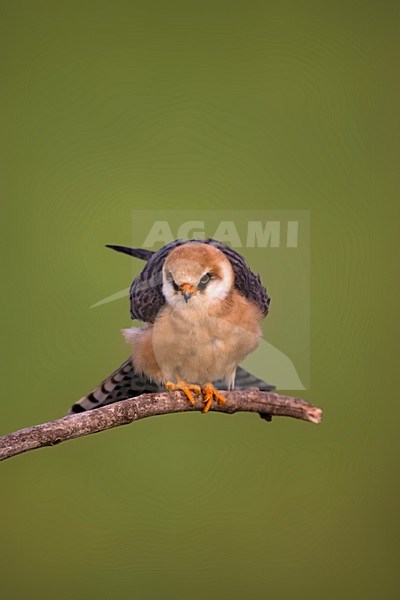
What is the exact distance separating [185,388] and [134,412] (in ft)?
1.19

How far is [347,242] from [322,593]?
4.62 feet

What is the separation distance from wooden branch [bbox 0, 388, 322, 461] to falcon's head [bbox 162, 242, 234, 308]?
0.32 metres

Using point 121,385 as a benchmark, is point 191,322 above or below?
above

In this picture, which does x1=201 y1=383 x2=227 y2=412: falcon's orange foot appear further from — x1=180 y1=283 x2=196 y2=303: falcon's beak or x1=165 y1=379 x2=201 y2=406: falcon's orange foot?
x1=180 y1=283 x2=196 y2=303: falcon's beak

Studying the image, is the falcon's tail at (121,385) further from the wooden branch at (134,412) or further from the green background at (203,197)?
the green background at (203,197)

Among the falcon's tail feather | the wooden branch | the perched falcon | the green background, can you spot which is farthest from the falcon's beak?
the green background

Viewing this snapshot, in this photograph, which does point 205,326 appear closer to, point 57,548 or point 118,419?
point 118,419

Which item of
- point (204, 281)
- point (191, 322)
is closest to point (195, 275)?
point (204, 281)

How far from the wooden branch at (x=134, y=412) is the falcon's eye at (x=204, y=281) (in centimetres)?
37

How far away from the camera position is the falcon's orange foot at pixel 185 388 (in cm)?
233

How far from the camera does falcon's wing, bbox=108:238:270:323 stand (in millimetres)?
2246

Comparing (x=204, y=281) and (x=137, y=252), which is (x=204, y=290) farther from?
(x=137, y=252)

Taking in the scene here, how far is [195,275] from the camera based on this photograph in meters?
2.19

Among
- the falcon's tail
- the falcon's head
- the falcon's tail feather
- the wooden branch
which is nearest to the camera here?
the wooden branch
